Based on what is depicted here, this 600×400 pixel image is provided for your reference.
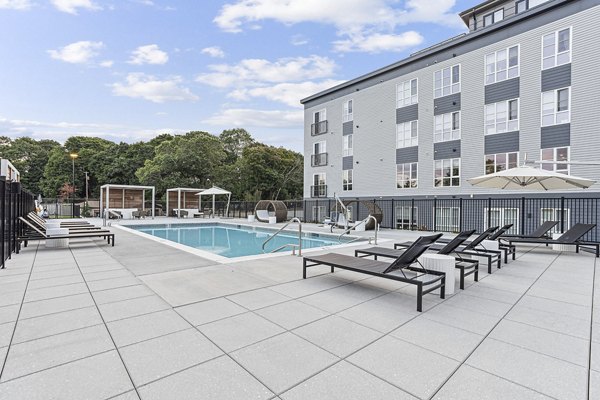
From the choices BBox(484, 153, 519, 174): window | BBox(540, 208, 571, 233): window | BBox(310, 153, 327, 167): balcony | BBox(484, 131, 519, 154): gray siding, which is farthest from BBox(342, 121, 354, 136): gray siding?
BBox(540, 208, 571, 233): window

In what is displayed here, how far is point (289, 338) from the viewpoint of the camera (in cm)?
306

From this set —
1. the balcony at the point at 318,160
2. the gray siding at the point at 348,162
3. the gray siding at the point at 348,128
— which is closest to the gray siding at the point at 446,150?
the gray siding at the point at 348,162

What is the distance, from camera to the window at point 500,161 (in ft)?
49.4

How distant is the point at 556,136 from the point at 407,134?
24.1 feet

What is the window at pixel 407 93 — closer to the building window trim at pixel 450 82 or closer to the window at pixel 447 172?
the building window trim at pixel 450 82

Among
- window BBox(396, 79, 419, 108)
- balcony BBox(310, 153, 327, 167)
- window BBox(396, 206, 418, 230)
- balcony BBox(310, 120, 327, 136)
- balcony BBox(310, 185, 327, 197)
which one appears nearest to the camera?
window BBox(396, 206, 418, 230)

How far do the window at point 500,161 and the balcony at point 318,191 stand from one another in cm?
1124

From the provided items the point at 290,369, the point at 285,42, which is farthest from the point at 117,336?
the point at 285,42

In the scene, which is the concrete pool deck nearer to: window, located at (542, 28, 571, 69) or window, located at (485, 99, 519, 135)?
window, located at (485, 99, 519, 135)

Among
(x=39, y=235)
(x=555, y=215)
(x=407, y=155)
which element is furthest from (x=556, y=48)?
(x=39, y=235)

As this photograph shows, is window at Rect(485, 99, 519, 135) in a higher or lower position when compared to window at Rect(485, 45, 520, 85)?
lower

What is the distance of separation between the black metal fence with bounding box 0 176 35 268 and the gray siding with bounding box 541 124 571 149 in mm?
18966

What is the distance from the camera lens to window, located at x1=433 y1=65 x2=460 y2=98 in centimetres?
1716

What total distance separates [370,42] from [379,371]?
17.9 m
